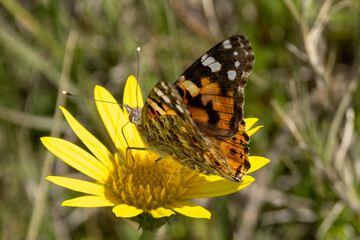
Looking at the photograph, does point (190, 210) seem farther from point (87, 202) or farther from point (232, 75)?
point (232, 75)

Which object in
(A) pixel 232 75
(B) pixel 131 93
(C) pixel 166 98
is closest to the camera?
(C) pixel 166 98

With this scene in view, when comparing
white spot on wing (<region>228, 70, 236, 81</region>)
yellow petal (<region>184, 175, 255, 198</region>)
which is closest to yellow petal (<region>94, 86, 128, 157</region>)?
yellow petal (<region>184, 175, 255, 198</region>)

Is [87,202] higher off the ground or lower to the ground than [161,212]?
higher

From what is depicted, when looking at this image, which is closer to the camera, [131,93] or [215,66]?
[215,66]

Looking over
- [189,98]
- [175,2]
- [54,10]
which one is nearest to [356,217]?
[189,98]

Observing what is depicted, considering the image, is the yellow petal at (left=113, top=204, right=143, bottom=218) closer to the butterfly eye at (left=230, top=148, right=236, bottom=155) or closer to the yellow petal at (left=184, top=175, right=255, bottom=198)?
the yellow petal at (left=184, top=175, right=255, bottom=198)

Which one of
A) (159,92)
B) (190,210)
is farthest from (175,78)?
(190,210)

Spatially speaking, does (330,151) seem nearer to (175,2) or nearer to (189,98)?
(189,98)
